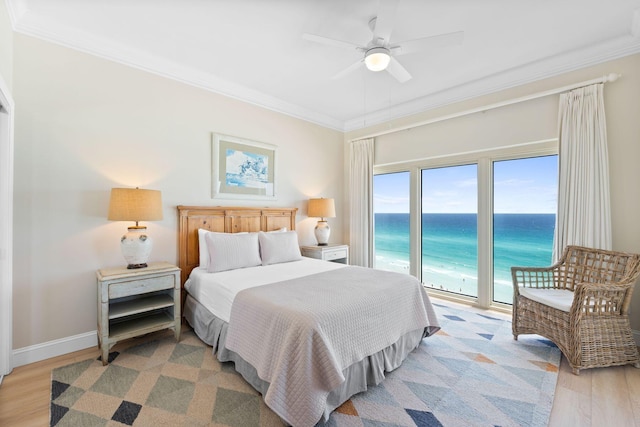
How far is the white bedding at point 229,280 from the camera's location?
2324mm

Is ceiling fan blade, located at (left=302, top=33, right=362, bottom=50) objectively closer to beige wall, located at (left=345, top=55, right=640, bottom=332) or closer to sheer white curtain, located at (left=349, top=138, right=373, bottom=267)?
beige wall, located at (left=345, top=55, right=640, bottom=332)

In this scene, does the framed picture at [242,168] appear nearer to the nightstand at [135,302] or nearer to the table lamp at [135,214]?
the table lamp at [135,214]

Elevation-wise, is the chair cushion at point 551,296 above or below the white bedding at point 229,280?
below

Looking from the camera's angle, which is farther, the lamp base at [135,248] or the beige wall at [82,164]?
the lamp base at [135,248]

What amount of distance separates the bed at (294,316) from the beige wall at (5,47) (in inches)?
63.5

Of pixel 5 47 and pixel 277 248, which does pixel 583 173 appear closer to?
pixel 277 248

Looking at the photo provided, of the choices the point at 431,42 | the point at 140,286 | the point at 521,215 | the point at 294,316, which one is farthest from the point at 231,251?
the point at 521,215

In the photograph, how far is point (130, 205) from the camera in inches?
96.2

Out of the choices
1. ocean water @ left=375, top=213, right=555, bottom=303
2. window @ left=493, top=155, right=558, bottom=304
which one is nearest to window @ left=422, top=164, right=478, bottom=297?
ocean water @ left=375, top=213, right=555, bottom=303

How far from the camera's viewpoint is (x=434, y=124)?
3.92 m

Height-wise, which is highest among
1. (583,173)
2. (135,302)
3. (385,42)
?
(385,42)

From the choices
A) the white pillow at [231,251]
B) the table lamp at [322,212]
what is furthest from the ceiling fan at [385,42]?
the table lamp at [322,212]

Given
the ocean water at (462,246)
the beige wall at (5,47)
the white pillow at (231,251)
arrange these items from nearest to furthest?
1. the beige wall at (5,47)
2. the white pillow at (231,251)
3. the ocean water at (462,246)

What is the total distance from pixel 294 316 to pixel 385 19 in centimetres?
213
